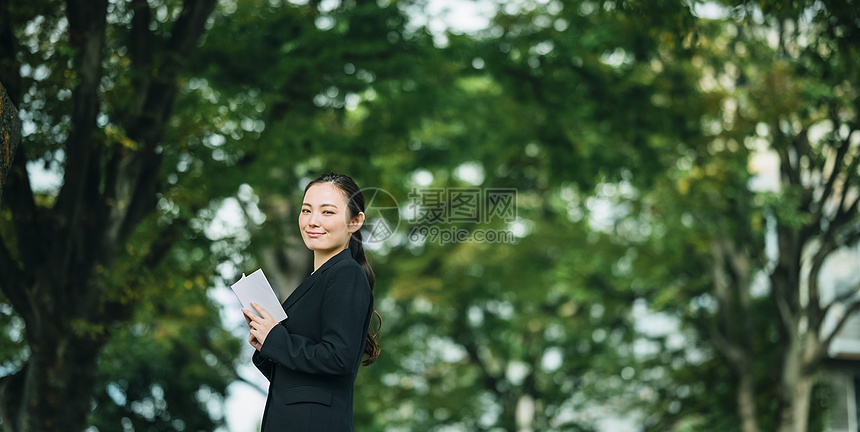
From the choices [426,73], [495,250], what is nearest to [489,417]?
[495,250]

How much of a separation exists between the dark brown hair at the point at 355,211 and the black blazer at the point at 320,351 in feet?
0.82

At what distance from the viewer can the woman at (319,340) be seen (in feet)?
11.0

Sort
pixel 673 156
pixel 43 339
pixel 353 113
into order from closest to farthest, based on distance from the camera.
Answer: pixel 43 339
pixel 673 156
pixel 353 113

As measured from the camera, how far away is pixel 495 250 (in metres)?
17.5

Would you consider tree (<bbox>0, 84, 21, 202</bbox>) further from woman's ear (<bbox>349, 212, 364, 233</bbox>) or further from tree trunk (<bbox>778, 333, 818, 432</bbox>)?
tree trunk (<bbox>778, 333, 818, 432</bbox>)

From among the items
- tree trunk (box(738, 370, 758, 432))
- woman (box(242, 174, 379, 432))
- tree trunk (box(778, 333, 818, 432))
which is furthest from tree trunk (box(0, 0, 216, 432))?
tree trunk (box(738, 370, 758, 432))

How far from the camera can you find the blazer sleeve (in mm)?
3348

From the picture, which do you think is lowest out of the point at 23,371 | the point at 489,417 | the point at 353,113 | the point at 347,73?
the point at 23,371

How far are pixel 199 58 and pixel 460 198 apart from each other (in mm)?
6506

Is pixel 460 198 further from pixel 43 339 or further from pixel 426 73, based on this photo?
pixel 43 339

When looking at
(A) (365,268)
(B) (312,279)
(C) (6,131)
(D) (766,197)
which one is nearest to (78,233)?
(C) (6,131)

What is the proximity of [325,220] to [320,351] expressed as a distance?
23.0 inches

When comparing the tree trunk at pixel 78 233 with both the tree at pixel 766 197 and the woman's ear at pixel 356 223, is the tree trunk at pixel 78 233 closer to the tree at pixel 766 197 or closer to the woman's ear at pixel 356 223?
the woman's ear at pixel 356 223

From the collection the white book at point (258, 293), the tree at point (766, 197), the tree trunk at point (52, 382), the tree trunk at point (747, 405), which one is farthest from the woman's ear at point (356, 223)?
the tree trunk at point (747, 405)
